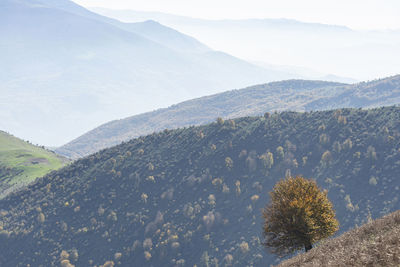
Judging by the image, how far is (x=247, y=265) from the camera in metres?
109

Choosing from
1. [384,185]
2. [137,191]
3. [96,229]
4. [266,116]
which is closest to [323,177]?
[384,185]

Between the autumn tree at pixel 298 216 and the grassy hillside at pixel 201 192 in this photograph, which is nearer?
the autumn tree at pixel 298 216

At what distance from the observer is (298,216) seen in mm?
40562

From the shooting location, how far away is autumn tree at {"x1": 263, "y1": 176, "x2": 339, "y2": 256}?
133ft

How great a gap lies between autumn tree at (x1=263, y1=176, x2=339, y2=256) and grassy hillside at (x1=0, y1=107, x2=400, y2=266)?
69.2m

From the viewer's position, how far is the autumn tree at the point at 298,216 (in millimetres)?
40500

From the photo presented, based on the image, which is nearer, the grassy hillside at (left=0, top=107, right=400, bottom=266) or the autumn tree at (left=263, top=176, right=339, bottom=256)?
the autumn tree at (left=263, top=176, right=339, bottom=256)

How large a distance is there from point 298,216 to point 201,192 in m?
100

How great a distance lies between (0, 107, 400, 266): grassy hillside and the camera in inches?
4742

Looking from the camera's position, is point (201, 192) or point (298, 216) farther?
point (201, 192)

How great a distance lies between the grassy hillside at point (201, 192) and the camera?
12044cm

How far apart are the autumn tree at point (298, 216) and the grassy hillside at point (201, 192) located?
227 ft

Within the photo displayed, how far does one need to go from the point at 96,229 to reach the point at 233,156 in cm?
5573

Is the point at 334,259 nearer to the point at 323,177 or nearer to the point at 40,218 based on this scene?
the point at 323,177
